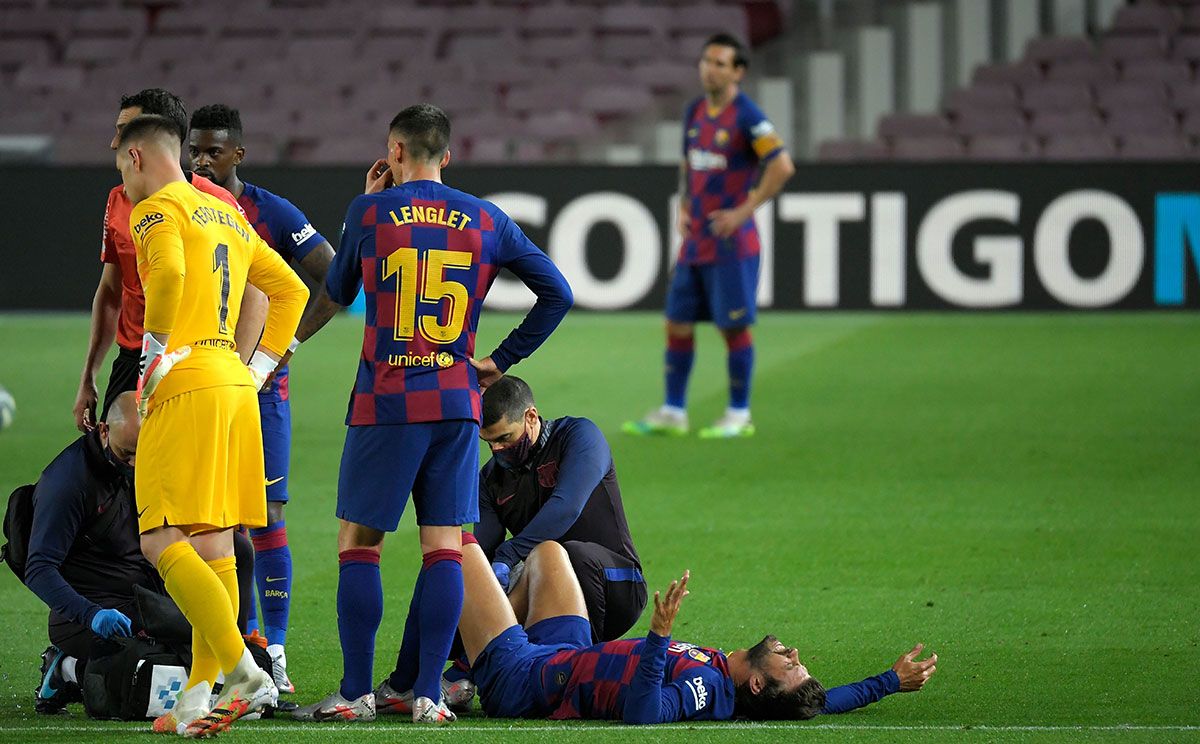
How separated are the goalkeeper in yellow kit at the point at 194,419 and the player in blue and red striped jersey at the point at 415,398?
0.30 metres

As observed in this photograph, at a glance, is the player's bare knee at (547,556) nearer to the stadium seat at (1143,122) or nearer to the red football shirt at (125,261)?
the red football shirt at (125,261)

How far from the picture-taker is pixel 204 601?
477 centimetres

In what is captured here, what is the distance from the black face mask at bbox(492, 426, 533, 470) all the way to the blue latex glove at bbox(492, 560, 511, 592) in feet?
Answer: 1.21

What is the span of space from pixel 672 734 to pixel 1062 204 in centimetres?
1240

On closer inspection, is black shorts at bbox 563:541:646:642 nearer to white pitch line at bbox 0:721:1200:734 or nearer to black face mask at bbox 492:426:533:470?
black face mask at bbox 492:426:533:470

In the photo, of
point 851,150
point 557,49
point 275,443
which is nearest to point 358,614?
point 275,443

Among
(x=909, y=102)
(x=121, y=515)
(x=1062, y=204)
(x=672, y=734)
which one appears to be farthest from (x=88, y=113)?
(x=672, y=734)

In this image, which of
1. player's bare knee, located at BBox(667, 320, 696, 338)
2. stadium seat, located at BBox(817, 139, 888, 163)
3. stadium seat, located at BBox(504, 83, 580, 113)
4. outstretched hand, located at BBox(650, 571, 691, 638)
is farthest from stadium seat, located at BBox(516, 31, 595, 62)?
outstretched hand, located at BBox(650, 571, 691, 638)

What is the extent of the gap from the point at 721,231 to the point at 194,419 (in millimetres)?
6411

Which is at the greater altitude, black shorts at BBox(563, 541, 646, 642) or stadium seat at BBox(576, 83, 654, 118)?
stadium seat at BBox(576, 83, 654, 118)

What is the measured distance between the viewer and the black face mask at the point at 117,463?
5.29m

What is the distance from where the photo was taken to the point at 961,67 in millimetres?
21125

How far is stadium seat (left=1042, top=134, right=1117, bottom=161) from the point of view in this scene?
18.1 meters

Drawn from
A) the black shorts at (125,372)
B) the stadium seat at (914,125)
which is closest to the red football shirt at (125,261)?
the black shorts at (125,372)
